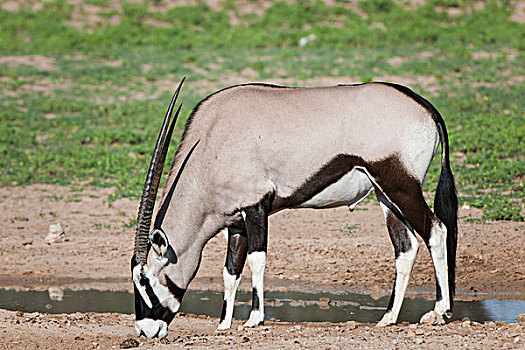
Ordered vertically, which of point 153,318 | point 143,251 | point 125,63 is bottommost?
point 125,63

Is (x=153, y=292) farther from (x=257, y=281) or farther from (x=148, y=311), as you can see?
(x=257, y=281)

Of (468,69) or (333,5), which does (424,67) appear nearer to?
(468,69)

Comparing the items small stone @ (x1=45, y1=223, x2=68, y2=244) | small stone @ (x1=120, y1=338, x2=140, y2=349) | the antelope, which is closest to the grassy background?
small stone @ (x1=45, y1=223, x2=68, y2=244)

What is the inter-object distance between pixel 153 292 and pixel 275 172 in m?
1.41

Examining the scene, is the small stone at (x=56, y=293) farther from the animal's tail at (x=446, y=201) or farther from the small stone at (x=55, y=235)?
the animal's tail at (x=446, y=201)

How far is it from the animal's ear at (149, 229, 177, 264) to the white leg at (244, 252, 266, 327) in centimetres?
65

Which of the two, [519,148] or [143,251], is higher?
[143,251]

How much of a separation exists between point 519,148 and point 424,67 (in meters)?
6.23

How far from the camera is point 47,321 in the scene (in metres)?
7.27

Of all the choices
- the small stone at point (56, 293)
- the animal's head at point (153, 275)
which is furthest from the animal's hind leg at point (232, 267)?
the small stone at point (56, 293)

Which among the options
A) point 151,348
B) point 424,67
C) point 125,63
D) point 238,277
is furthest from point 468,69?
point 151,348

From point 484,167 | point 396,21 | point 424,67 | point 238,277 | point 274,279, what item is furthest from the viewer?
point 396,21

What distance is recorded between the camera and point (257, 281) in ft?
22.5

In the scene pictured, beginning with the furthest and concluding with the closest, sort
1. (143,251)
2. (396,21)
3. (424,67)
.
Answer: (396,21) → (424,67) → (143,251)
